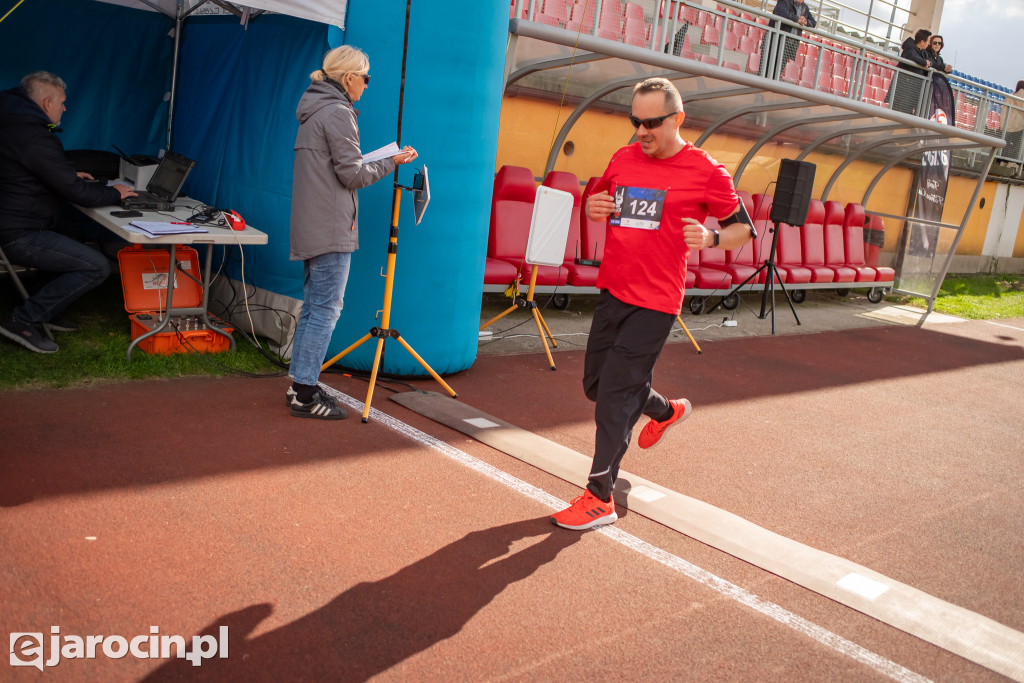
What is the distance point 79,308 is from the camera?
680cm

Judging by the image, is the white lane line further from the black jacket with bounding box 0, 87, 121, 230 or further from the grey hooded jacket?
the black jacket with bounding box 0, 87, 121, 230

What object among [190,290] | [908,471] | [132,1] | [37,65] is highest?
[132,1]

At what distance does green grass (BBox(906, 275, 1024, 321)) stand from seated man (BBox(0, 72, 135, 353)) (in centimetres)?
1294

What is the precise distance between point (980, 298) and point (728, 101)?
9298 mm

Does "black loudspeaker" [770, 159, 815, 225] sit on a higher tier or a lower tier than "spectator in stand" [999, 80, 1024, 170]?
lower

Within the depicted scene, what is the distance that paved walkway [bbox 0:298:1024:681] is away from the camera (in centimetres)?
293

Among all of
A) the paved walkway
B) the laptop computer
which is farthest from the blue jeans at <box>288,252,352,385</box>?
the laptop computer

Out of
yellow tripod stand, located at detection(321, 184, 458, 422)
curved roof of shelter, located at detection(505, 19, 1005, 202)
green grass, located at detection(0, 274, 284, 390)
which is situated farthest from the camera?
curved roof of shelter, located at detection(505, 19, 1005, 202)

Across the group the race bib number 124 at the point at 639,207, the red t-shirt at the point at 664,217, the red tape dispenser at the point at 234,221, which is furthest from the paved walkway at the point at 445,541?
the race bib number 124 at the point at 639,207

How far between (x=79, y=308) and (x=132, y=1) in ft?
9.09

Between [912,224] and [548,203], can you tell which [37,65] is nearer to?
[548,203]

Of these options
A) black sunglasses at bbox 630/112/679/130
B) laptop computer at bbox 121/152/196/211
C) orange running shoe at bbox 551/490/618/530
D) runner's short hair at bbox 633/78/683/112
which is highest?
runner's short hair at bbox 633/78/683/112

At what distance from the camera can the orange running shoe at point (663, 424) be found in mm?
4758

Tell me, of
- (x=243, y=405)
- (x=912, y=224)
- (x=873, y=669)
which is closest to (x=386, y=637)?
(x=873, y=669)
